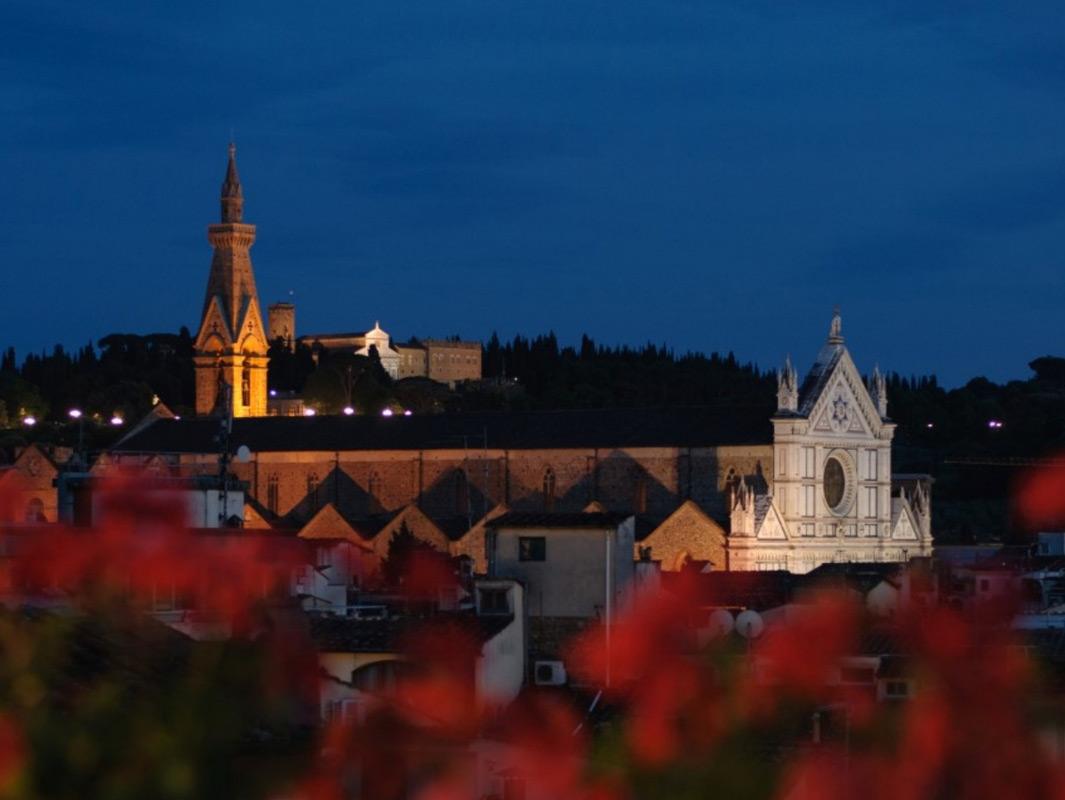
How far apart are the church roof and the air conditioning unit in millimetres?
55334

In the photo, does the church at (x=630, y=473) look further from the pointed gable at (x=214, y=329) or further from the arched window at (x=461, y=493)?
the pointed gable at (x=214, y=329)

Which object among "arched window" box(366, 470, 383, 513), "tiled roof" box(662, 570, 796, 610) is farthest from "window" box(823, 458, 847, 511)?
"tiled roof" box(662, 570, 796, 610)

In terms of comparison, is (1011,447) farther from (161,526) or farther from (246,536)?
(161,526)

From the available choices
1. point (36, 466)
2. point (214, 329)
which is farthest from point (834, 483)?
point (214, 329)

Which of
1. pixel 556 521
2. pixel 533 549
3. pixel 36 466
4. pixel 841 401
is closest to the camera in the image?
pixel 533 549

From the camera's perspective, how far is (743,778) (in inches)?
278

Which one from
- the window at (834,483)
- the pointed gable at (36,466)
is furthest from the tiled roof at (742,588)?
the pointed gable at (36,466)

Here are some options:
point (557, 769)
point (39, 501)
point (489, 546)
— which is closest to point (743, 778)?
point (557, 769)

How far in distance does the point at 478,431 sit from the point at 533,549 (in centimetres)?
5565

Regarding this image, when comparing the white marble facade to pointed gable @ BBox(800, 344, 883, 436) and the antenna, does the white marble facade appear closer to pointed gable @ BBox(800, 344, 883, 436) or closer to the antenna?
pointed gable @ BBox(800, 344, 883, 436)

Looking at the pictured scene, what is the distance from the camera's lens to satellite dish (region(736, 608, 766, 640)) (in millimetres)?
36250

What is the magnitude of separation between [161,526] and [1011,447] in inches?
5035

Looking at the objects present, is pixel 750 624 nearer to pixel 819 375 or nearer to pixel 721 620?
pixel 721 620

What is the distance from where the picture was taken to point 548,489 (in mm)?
88750
